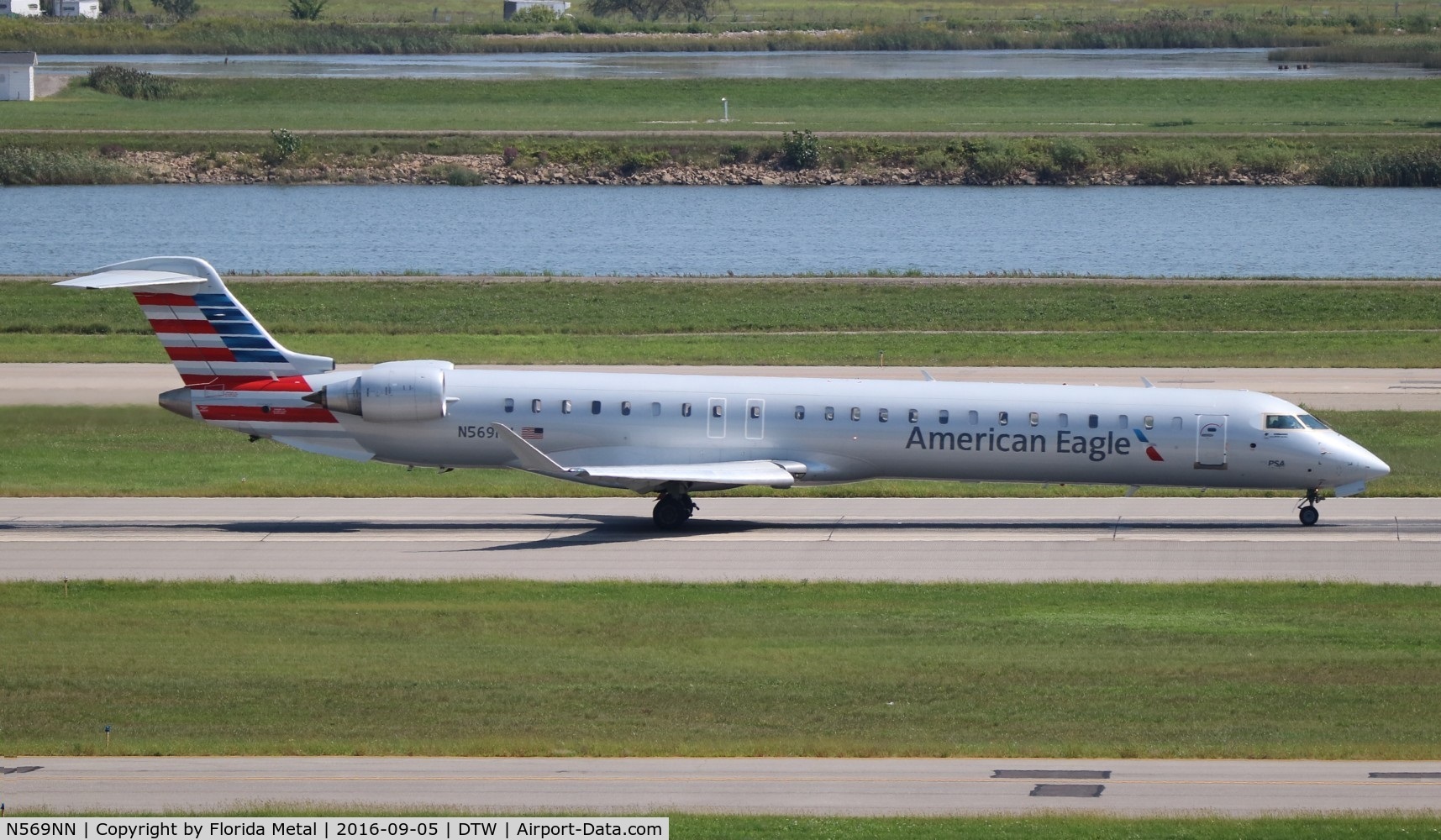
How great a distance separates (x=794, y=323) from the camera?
62531mm

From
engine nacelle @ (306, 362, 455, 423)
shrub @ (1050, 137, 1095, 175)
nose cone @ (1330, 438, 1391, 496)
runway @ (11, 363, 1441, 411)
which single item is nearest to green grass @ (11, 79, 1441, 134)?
shrub @ (1050, 137, 1095, 175)

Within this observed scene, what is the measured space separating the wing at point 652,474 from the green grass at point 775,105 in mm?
89644

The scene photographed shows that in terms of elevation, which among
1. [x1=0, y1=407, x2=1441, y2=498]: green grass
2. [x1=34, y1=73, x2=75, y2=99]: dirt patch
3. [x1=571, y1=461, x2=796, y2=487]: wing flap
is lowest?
[x1=0, y1=407, x2=1441, y2=498]: green grass

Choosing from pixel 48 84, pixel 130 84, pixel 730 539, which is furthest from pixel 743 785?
pixel 48 84

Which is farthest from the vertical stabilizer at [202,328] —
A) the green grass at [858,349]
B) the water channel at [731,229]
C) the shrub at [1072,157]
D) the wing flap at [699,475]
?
the shrub at [1072,157]

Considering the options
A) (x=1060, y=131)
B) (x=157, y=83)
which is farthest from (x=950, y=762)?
(x=157, y=83)

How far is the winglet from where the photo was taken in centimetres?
3491

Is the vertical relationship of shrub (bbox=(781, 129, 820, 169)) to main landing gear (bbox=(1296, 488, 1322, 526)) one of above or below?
above

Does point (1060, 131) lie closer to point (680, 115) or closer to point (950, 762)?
point (680, 115)

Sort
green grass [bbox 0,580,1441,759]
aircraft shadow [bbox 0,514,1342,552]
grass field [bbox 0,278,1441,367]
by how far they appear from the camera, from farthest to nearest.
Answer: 1. grass field [bbox 0,278,1441,367]
2. aircraft shadow [bbox 0,514,1342,552]
3. green grass [bbox 0,580,1441,759]

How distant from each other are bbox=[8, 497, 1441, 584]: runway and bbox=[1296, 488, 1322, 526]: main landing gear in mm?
276

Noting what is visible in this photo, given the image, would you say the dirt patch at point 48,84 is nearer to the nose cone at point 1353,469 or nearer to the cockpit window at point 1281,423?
the cockpit window at point 1281,423

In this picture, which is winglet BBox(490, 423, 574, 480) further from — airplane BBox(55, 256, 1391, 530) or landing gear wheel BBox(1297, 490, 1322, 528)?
landing gear wheel BBox(1297, 490, 1322, 528)

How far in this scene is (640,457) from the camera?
3666 cm
